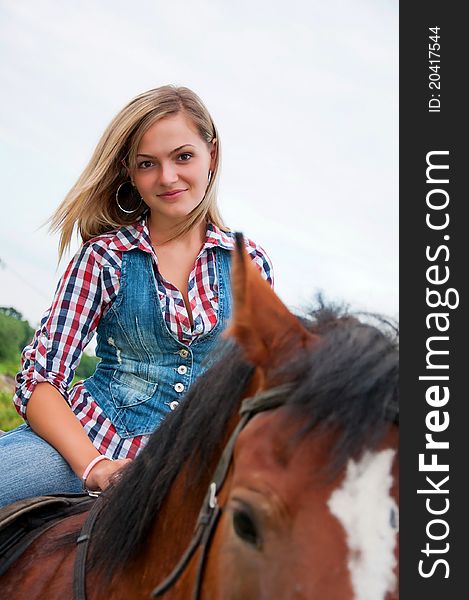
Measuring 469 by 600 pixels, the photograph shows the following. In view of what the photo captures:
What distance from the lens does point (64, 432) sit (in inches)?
105

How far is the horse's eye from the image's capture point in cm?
151

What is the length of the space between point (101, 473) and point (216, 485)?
87 cm

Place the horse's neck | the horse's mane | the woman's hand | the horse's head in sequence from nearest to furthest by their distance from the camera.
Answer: the horse's head → the horse's mane → the horse's neck → the woman's hand

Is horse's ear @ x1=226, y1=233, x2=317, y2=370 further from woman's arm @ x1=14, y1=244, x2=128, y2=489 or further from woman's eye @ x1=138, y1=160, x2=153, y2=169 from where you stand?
woman's eye @ x1=138, y1=160, x2=153, y2=169

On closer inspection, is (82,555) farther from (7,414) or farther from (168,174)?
(7,414)

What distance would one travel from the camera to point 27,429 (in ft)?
9.37

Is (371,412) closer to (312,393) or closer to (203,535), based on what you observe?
(312,393)

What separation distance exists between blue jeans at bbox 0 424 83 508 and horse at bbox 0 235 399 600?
471 millimetres

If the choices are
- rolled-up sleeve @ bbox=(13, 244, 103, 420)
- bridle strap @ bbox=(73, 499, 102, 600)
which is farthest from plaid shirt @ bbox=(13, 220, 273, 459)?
bridle strap @ bbox=(73, 499, 102, 600)

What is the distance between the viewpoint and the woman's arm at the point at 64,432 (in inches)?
99.5

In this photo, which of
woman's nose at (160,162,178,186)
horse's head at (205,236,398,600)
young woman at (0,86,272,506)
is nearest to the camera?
horse's head at (205,236,398,600)

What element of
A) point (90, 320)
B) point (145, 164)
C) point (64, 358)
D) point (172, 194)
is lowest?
point (64, 358)

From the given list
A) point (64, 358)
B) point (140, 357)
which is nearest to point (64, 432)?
point (64, 358)

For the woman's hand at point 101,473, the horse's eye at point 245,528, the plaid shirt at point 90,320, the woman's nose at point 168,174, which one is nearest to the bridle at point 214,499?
the horse's eye at point 245,528
